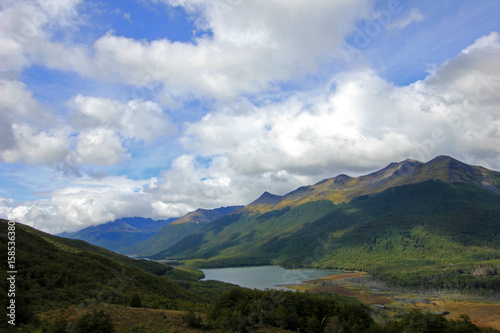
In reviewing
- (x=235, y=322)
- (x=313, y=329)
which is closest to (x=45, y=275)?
(x=235, y=322)

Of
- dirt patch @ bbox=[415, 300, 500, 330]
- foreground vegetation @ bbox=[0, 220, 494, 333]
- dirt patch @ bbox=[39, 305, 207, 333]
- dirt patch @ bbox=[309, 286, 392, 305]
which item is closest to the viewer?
foreground vegetation @ bbox=[0, 220, 494, 333]

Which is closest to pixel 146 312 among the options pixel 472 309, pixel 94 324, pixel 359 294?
pixel 94 324

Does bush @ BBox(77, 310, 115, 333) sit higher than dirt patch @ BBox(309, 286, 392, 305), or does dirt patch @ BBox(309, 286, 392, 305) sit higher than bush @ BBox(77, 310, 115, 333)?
bush @ BBox(77, 310, 115, 333)

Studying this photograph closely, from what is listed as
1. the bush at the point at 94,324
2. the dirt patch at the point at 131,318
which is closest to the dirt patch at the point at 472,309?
the dirt patch at the point at 131,318

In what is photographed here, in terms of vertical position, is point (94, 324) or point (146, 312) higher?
point (94, 324)

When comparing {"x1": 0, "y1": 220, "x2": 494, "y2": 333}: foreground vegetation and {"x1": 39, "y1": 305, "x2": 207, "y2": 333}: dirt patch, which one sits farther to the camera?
{"x1": 39, "y1": 305, "x2": 207, "y2": 333}: dirt patch

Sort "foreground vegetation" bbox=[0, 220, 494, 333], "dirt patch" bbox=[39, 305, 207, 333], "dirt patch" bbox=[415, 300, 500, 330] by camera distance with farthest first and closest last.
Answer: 1. "dirt patch" bbox=[415, 300, 500, 330]
2. "dirt patch" bbox=[39, 305, 207, 333]
3. "foreground vegetation" bbox=[0, 220, 494, 333]

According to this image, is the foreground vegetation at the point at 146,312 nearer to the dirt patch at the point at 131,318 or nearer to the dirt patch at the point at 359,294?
the dirt patch at the point at 131,318

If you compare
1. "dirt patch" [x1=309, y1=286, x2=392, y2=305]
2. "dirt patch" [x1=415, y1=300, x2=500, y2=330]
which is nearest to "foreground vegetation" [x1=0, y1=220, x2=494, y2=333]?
"dirt patch" [x1=415, y1=300, x2=500, y2=330]

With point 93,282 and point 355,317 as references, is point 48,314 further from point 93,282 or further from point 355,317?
point 355,317

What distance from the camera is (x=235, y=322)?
28.9 metres

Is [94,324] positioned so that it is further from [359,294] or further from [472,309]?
[359,294]

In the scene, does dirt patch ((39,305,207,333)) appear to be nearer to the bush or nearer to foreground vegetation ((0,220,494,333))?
foreground vegetation ((0,220,494,333))

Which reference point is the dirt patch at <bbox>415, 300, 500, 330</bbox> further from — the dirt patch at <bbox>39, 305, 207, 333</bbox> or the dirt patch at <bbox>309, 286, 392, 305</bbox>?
the dirt patch at <bbox>39, 305, 207, 333</bbox>
